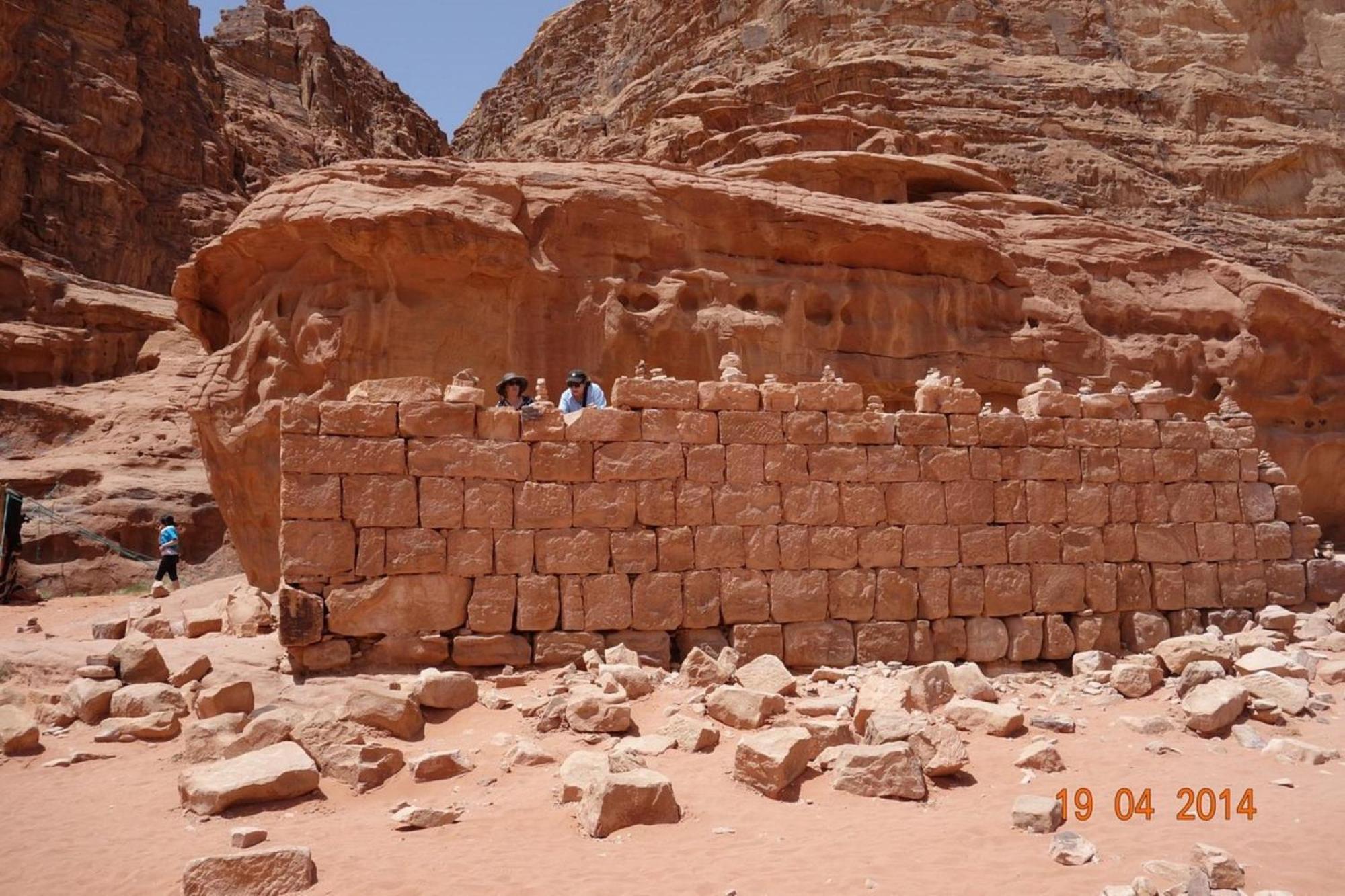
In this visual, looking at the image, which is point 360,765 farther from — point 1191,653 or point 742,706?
point 1191,653

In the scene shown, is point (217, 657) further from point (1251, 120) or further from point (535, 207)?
point (1251, 120)

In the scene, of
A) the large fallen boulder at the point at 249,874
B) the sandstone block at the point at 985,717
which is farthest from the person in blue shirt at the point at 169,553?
the sandstone block at the point at 985,717

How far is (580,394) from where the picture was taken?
7883mm

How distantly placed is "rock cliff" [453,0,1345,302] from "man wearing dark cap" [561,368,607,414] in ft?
55.8

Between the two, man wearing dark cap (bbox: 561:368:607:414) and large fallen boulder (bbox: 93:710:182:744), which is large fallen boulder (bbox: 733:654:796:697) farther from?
large fallen boulder (bbox: 93:710:182:744)

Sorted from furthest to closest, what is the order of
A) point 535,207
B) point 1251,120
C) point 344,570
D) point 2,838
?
point 1251,120
point 535,207
point 344,570
point 2,838

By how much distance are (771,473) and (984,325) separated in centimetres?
854

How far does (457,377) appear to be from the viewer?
24.7 ft

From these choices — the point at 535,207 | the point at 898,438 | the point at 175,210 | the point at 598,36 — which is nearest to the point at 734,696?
the point at 898,438

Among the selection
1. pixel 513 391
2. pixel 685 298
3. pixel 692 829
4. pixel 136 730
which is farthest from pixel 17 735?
pixel 685 298

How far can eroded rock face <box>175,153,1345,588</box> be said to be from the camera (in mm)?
11719

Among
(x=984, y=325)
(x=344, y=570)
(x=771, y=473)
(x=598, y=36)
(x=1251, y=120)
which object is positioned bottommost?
(x=344, y=570)
